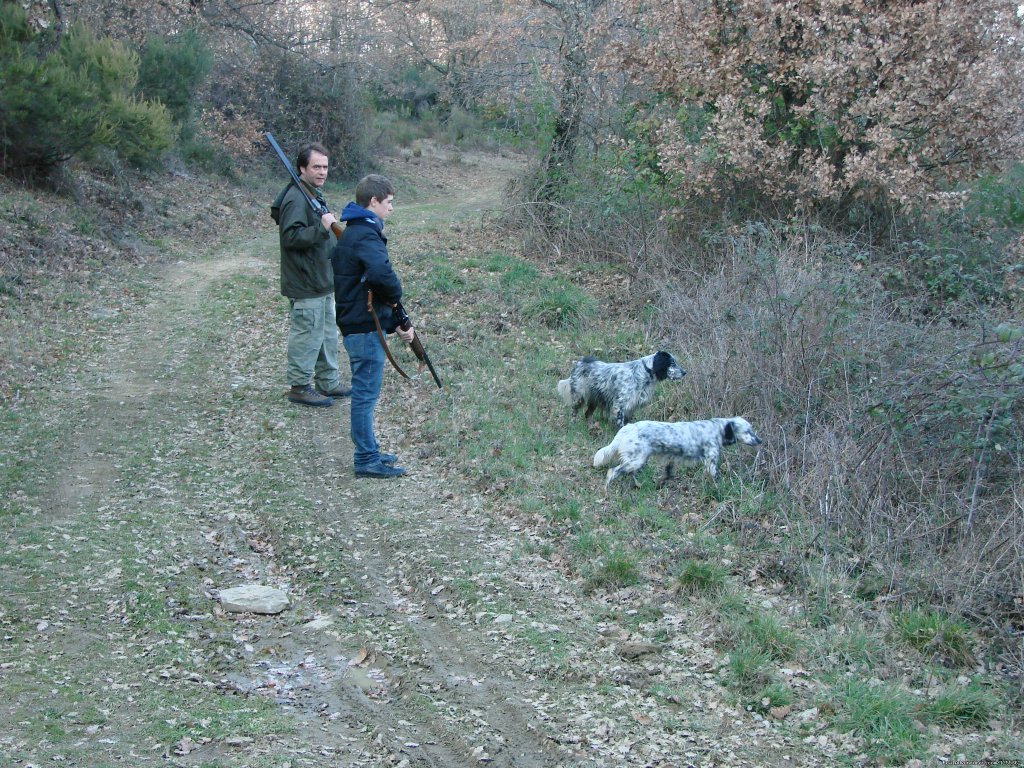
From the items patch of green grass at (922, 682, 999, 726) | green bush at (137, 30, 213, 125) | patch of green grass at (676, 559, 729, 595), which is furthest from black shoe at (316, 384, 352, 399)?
green bush at (137, 30, 213, 125)

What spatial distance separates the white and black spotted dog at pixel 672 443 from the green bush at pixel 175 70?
16357 mm

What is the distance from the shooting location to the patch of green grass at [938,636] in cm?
526

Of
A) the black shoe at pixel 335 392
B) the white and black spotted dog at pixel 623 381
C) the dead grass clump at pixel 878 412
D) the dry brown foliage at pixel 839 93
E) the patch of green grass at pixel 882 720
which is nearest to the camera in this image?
the patch of green grass at pixel 882 720

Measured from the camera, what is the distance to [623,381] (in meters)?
8.37

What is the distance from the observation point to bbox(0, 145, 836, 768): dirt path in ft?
14.4

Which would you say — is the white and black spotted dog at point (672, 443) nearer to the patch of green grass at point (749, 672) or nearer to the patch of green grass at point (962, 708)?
the patch of green grass at point (749, 672)

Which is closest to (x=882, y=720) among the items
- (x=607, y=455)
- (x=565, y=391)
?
(x=607, y=455)

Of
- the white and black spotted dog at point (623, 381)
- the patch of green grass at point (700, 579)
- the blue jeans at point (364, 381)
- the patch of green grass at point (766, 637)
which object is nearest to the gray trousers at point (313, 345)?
the blue jeans at point (364, 381)

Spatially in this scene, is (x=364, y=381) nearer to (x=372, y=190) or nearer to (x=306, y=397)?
(x=372, y=190)

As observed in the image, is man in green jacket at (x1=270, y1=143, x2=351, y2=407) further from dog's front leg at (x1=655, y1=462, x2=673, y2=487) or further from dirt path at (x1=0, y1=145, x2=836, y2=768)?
dog's front leg at (x1=655, y1=462, x2=673, y2=487)

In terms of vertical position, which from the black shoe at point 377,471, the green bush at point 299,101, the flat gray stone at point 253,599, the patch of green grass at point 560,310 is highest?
the green bush at point 299,101

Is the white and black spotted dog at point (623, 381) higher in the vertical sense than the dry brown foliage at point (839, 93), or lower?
lower

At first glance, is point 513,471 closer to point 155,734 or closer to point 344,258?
point 344,258

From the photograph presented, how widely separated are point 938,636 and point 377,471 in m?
4.36
